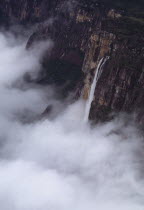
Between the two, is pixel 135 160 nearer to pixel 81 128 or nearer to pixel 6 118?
pixel 81 128

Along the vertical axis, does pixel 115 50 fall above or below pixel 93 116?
above

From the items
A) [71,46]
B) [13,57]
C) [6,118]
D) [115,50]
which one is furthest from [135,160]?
[13,57]

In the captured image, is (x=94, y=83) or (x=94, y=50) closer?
Result: (x=94, y=83)

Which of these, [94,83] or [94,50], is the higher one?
[94,50]

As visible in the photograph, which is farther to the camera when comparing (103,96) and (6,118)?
(6,118)

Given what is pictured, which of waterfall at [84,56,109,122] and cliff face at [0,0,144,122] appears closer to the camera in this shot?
cliff face at [0,0,144,122]

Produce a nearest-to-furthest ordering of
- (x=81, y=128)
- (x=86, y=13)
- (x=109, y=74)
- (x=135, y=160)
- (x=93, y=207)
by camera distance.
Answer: (x=93, y=207), (x=135, y=160), (x=109, y=74), (x=81, y=128), (x=86, y=13)

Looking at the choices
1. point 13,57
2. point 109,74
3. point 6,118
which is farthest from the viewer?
point 13,57

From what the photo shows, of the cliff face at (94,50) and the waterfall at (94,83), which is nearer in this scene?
the cliff face at (94,50)
